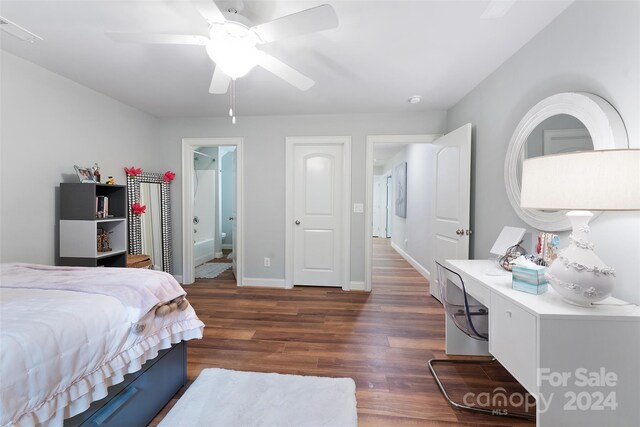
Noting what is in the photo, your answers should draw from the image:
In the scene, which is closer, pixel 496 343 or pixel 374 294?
pixel 496 343

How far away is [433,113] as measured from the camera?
3482 millimetres

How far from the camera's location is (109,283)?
1392mm

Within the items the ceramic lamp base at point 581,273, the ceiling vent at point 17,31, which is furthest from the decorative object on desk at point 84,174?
the ceramic lamp base at point 581,273

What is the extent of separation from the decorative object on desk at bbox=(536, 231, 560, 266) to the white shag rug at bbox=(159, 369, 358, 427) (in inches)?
55.8

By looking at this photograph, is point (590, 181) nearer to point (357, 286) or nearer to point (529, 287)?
point (529, 287)

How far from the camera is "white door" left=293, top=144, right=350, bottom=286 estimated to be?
3.72 metres

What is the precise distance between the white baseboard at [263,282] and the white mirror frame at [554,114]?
2.84m

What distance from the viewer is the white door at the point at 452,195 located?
108 inches

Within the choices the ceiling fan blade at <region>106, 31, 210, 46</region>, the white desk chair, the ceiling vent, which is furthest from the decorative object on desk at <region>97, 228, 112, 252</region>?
the white desk chair

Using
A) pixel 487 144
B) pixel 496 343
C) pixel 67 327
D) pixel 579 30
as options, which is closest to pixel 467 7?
pixel 579 30

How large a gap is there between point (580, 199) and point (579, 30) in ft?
3.77

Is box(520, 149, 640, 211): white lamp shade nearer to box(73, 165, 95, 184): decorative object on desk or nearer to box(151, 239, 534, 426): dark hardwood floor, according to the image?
box(151, 239, 534, 426): dark hardwood floor

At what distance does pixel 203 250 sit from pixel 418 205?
4131 millimetres

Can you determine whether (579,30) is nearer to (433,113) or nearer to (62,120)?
(433,113)
